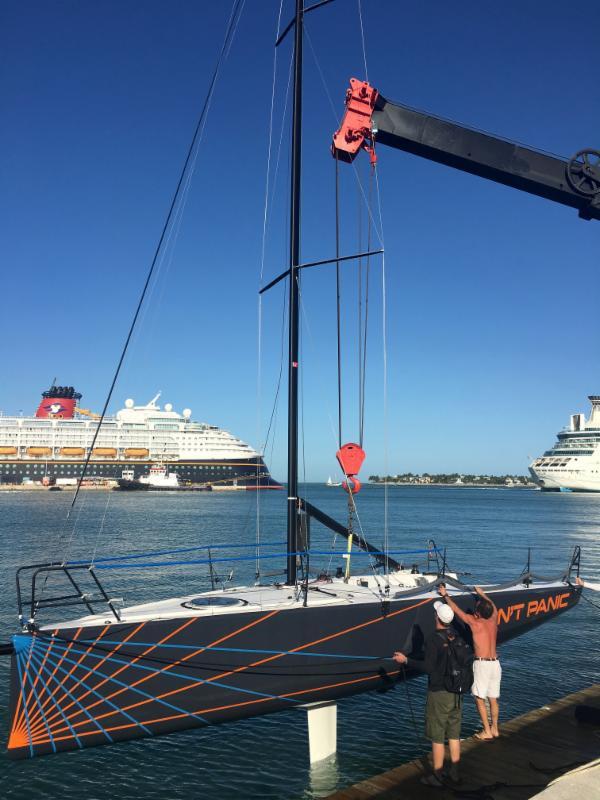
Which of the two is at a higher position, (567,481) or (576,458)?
(576,458)

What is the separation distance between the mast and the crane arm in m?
1.07

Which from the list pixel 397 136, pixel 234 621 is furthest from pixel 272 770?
pixel 397 136

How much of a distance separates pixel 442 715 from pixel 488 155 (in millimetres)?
8735

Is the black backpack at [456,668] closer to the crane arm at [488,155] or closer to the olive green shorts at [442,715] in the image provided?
the olive green shorts at [442,715]

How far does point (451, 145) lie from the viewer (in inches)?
398

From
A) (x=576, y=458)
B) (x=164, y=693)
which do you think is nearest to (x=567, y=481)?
(x=576, y=458)

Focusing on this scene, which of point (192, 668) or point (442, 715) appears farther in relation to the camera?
point (192, 668)

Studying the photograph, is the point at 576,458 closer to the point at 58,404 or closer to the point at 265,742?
the point at 58,404

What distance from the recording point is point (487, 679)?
6270 millimetres

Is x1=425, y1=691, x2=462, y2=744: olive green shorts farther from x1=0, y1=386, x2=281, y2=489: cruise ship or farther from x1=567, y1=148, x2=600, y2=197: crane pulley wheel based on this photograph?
x1=0, y1=386, x2=281, y2=489: cruise ship

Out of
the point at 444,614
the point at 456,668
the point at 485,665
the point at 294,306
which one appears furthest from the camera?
the point at 294,306

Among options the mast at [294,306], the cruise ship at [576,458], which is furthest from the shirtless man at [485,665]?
the cruise ship at [576,458]

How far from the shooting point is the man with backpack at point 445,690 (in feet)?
17.4

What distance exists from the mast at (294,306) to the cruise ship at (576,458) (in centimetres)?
9043
